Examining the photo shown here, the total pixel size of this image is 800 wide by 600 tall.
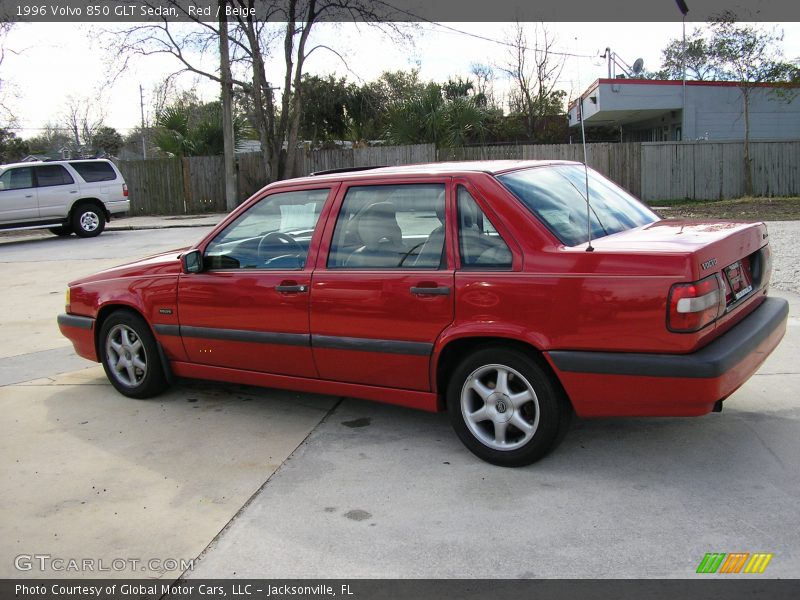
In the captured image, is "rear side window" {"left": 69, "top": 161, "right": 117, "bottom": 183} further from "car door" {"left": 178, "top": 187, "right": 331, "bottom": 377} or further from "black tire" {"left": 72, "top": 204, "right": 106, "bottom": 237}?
"car door" {"left": 178, "top": 187, "right": 331, "bottom": 377}

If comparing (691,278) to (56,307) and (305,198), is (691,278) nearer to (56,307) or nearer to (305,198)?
(305,198)

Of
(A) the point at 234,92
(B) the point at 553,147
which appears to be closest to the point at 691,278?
(B) the point at 553,147

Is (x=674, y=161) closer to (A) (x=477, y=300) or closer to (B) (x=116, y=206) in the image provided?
(B) (x=116, y=206)

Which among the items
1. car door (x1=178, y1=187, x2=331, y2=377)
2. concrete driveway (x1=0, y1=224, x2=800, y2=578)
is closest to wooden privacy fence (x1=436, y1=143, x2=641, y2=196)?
concrete driveway (x1=0, y1=224, x2=800, y2=578)

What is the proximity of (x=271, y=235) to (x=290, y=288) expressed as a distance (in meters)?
0.48

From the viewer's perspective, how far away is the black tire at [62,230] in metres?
18.8

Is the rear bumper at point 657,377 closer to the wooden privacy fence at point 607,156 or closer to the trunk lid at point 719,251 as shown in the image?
the trunk lid at point 719,251

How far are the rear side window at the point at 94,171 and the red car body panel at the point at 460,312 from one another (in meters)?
14.5

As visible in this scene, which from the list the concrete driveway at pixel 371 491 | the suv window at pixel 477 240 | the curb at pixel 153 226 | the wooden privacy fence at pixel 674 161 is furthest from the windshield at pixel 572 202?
the wooden privacy fence at pixel 674 161

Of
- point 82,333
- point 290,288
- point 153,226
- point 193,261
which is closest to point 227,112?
point 153,226

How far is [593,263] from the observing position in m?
3.61

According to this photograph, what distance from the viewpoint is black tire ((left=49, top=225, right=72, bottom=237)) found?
18797 millimetres

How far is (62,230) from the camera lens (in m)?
19.1

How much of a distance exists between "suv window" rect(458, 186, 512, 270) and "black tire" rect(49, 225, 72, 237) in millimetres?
16800
